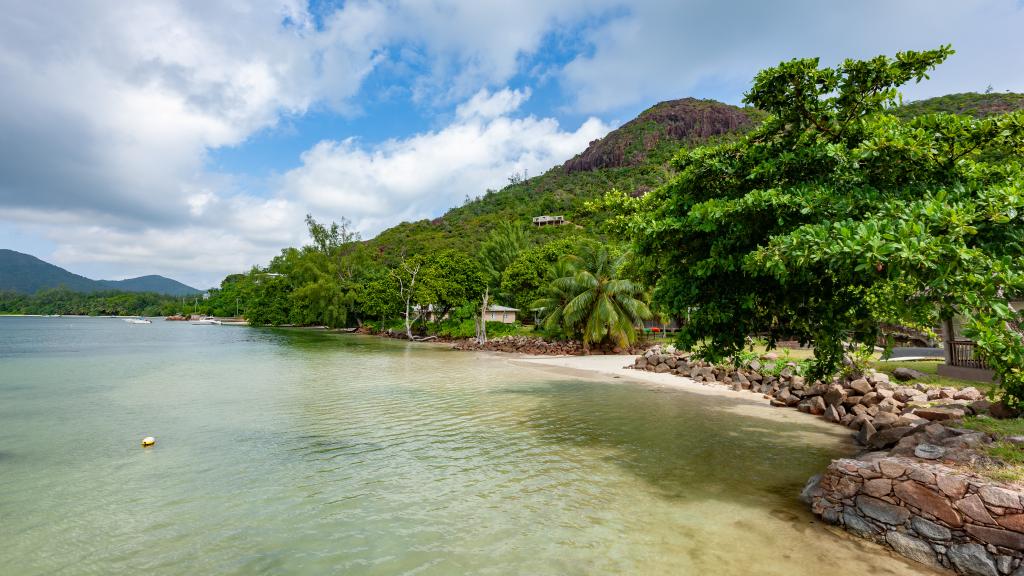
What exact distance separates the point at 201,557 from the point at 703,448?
8.30m

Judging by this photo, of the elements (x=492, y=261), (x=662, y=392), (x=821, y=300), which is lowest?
(x=662, y=392)

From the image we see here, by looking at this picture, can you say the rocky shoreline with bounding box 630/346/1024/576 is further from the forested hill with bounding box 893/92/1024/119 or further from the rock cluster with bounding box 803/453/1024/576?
the forested hill with bounding box 893/92/1024/119

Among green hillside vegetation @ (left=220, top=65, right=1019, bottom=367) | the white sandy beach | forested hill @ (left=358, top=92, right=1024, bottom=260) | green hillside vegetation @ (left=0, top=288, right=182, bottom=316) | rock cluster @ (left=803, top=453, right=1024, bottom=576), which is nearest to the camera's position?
rock cluster @ (left=803, top=453, right=1024, bottom=576)

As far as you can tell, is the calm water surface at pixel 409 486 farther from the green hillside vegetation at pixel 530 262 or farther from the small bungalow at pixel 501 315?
the small bungalow at pixel 501 315

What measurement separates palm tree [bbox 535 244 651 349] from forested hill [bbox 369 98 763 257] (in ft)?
131

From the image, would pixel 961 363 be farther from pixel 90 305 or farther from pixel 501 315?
pixel 90 305

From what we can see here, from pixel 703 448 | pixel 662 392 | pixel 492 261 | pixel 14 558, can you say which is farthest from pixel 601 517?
pixel 492 261

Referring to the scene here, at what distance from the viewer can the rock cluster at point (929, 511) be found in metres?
4.55

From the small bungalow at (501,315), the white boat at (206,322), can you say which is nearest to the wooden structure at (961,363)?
the small bungalow at (501,315)

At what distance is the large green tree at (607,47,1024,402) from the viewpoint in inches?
204

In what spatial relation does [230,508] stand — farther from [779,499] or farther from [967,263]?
[967,263]

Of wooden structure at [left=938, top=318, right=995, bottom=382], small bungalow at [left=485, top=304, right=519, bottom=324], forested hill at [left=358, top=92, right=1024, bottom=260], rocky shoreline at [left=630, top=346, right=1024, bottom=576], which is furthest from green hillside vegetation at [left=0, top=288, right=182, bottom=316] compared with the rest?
rocky shoreline at [left=630, top=346, right=1024, bottom=576]

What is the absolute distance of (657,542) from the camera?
18.0 ft

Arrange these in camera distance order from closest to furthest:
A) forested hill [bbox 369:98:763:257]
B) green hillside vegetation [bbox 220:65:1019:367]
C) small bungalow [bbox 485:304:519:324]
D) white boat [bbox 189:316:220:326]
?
green hillside vegetation [bbox 220:65:1019:367], small bungalow [bbox 485:304:519:324], white boat [bbox 189:316:220:326], forested hill [bbox 369:98:763:257]
